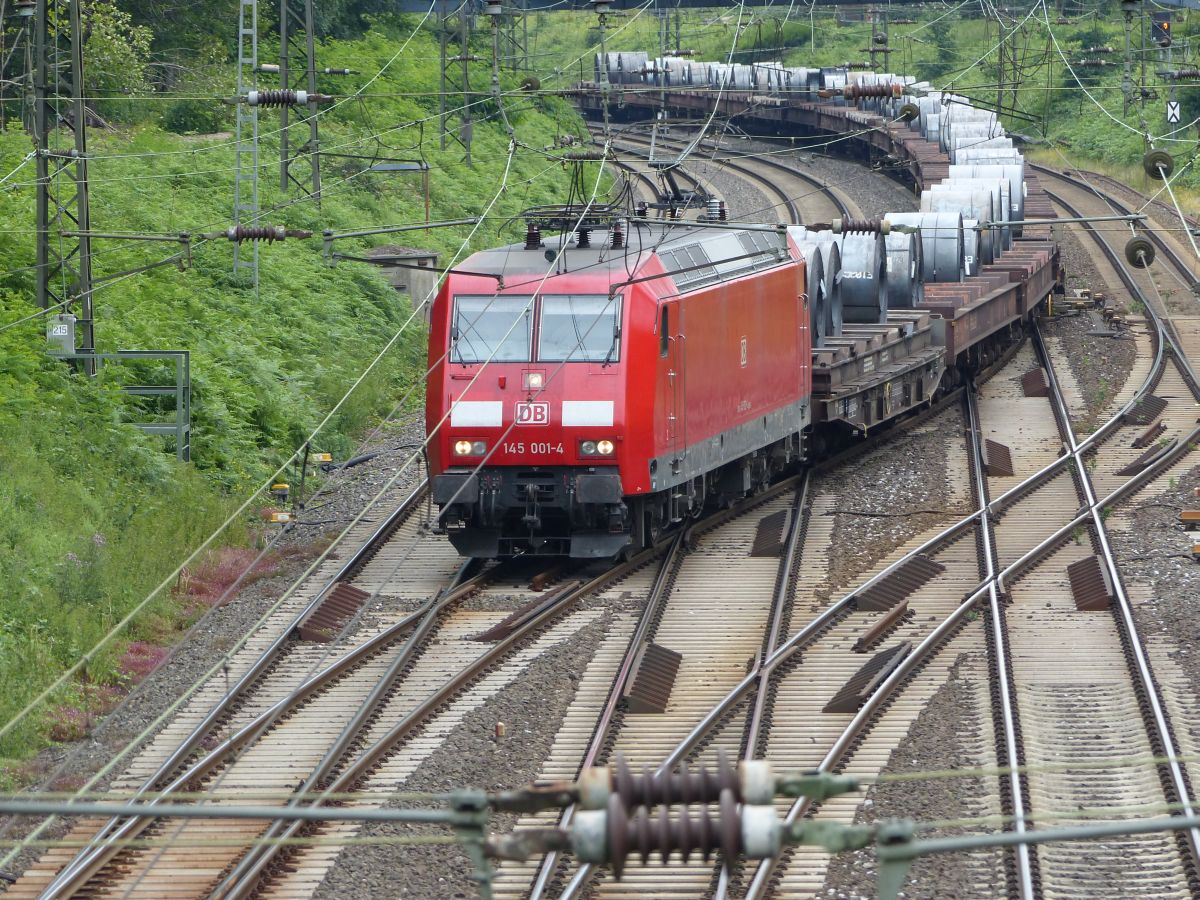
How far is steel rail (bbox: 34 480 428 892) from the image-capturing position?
38.1 ft

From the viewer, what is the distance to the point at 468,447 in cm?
1758

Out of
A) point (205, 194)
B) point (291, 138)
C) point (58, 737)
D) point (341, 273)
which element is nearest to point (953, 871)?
point (58, 737)

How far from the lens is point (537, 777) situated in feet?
42.4

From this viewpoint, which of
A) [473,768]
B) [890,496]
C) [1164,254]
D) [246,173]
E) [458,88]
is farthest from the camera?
[458,88]

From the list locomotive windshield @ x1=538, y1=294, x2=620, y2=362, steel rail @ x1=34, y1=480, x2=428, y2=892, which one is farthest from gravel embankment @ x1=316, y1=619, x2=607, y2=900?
locomotive windshield @ x1=538, y1=294, x2=620, y2=362

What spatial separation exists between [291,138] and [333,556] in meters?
23.9

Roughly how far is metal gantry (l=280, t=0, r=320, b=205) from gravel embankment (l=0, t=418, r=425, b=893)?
4687mm

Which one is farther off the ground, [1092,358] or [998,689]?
[1092,358]

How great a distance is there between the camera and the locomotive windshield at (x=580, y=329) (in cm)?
1750

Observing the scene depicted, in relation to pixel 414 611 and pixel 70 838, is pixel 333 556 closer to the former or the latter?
pixel 414 611

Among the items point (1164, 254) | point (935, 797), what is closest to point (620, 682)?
point (935, 797)

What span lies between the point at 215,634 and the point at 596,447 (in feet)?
12.9

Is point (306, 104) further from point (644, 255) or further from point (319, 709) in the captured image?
point (319, 709)

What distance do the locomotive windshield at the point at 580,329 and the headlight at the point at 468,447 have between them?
103 cm
